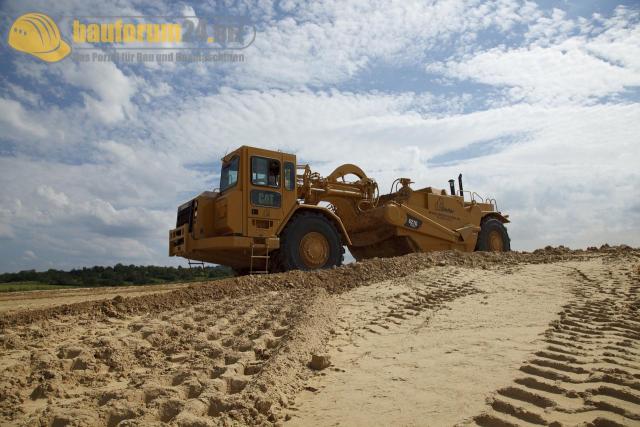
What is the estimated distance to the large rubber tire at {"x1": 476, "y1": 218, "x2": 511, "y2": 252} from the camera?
14.3m

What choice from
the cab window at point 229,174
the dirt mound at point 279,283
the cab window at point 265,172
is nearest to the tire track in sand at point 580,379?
the dirt mound at point 279,283

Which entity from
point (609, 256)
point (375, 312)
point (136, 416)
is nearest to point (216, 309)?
Result: point (375, 312)

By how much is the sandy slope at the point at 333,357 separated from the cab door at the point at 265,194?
214 centimetres

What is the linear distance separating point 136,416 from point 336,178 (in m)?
9.50

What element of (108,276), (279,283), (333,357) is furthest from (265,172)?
(108,276)

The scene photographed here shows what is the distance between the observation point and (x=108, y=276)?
1814 centimetres

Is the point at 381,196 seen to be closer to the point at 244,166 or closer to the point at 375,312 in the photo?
the point at 244,166

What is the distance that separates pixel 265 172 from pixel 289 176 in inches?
21.6

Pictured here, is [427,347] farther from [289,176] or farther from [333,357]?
[289,176]

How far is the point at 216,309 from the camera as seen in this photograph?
629cm

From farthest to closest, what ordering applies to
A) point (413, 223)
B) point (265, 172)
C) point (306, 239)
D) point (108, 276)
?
1. point (108, 276)
2. point (413, 223)
3. point (306, 239)
4. point (265, 172)

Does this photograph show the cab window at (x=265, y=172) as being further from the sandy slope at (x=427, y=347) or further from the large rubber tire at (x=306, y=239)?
the sandy slope at (x=427, y=347)

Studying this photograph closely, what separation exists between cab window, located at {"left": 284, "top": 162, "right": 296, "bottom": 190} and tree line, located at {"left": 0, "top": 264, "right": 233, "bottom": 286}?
7874 mm

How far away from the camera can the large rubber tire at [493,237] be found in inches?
563
